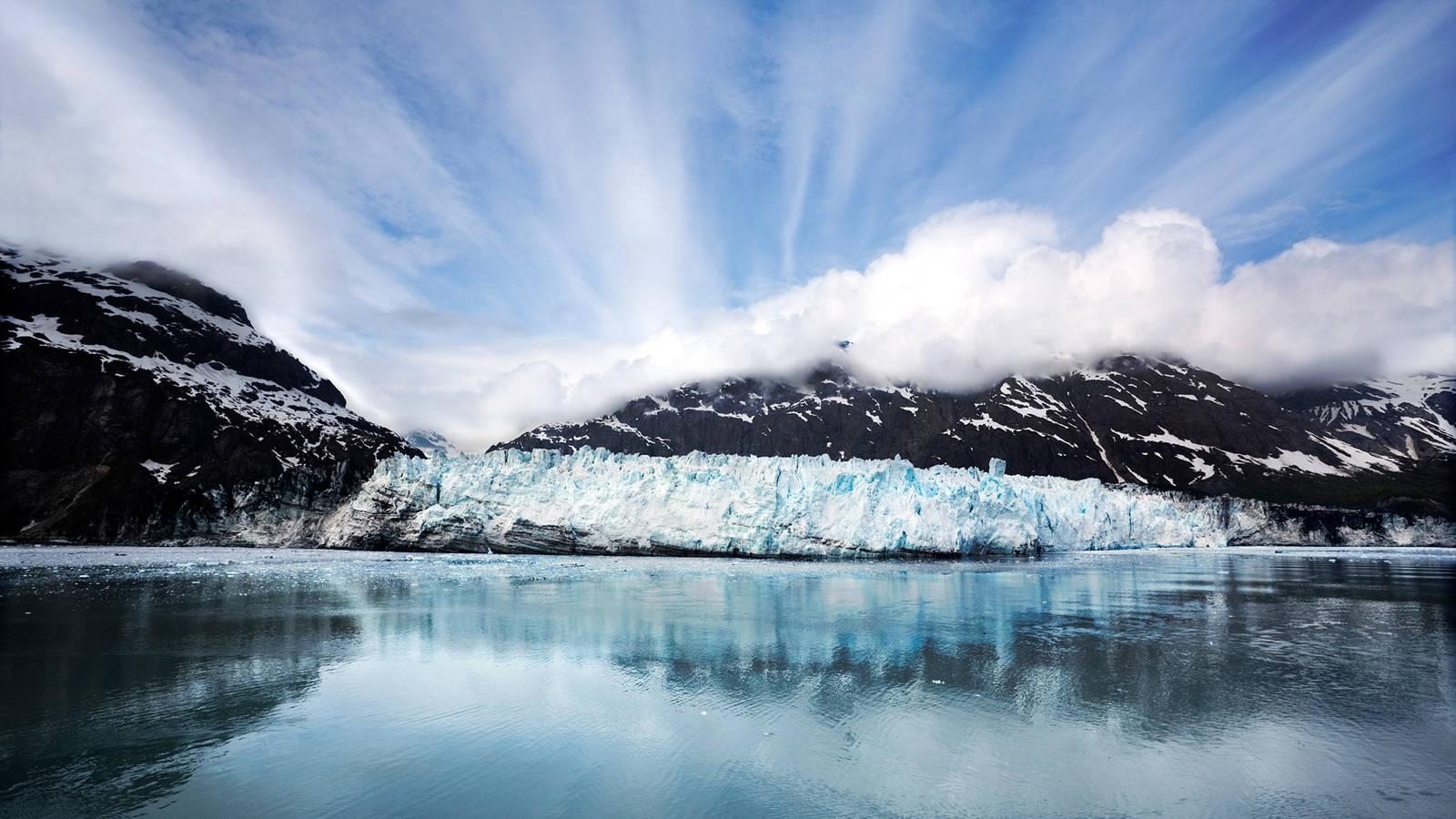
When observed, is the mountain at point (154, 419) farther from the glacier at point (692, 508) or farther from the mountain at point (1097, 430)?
the mountain at point (1097, 430)

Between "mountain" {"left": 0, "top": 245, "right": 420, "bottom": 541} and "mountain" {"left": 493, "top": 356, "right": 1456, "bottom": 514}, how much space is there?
177 feet

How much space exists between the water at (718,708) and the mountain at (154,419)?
1770 inches

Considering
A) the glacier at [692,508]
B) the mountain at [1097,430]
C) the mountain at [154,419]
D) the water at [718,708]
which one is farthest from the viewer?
the mountain at [1097,430]

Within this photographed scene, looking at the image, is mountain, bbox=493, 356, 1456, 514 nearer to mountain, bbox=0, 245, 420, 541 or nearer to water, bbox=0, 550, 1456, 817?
mountain, bbox=0, 245, 420, 541

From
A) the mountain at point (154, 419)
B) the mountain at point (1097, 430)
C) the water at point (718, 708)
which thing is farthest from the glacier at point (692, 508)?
the mountain at point (1097, 430)

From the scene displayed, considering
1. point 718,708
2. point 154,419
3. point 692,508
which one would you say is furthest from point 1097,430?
point 718,708

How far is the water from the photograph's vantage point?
724cm

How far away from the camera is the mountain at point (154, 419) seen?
59188 mm

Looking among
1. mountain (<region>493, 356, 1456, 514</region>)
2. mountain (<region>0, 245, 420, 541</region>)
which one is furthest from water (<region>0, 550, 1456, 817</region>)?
mountain (<region>493, 356, 1456, 514</region>)

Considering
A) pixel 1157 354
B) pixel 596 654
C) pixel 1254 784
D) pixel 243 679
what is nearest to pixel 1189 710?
pixel 1254 784

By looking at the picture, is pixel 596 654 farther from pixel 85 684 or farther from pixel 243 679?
pixel 85 684

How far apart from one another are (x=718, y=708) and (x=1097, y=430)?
138 meters

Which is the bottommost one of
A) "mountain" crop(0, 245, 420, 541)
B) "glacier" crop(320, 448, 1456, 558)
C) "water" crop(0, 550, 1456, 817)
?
"water" crop(0, 550, 1456, 817)

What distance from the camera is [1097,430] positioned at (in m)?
132
